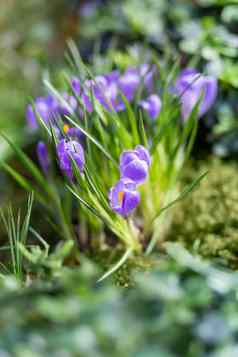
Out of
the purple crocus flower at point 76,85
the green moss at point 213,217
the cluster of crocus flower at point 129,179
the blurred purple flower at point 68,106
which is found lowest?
the green moss at point 213,217

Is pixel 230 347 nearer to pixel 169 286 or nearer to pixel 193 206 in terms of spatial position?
pixel 169 286

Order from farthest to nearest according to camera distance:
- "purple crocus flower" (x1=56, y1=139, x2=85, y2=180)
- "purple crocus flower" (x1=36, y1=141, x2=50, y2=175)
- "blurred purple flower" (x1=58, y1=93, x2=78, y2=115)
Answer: "purple crocus flower" (x1=36, y1=141, x2=50, y2=175)
"blurred purple flower" (x1=58, y1=93, x2=78, y2=115)
"purple crocus flower" (x1=56, y1=139, x2=85, y2=180)

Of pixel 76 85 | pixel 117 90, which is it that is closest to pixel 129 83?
pixel 117 90

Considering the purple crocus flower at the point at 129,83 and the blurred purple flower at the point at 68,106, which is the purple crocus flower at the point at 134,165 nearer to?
the blurred purple flower at the point at 68,106

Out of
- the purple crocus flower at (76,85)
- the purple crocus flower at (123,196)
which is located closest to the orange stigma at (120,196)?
the purple crocus flower at (123,196)

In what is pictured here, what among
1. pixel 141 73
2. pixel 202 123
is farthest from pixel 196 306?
pixel 202 123

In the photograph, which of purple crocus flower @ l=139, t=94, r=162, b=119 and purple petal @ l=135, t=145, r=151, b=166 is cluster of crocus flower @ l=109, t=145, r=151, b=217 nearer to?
purple petal @ l=135, t=145, r=151, b=166

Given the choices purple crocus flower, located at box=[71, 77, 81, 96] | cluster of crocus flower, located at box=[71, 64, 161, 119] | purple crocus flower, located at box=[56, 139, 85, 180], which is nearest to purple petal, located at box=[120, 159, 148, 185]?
purple crocus flower, located at box=[56, 139, 85, 180]
